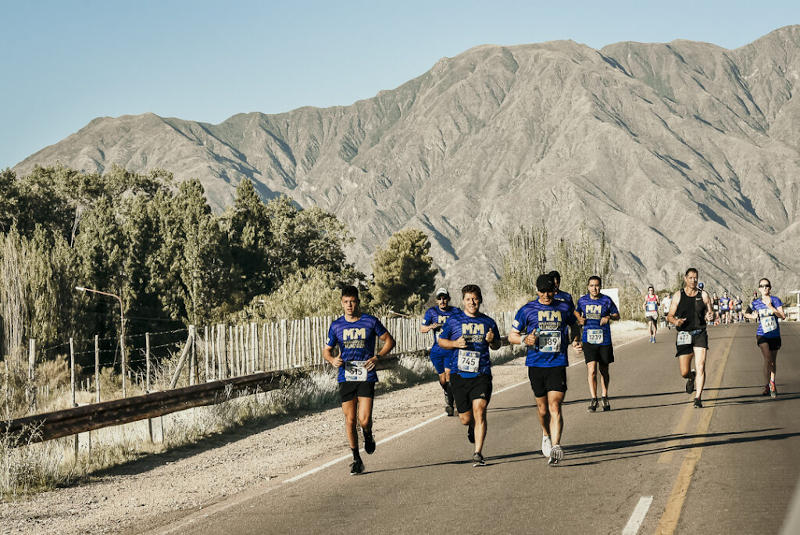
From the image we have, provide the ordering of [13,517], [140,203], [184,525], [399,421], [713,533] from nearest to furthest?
1. [713,533]
2. [184,525]
3. [13,517]
4. [399,421]
5. [140,203]

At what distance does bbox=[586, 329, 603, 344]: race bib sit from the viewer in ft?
49.3

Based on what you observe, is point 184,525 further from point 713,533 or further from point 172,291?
point 172,291

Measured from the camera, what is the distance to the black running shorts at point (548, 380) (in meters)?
10.3

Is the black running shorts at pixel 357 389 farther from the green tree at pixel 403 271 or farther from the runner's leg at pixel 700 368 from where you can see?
the green tree at pixel 403 271

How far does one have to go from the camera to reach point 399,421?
15.4 meters

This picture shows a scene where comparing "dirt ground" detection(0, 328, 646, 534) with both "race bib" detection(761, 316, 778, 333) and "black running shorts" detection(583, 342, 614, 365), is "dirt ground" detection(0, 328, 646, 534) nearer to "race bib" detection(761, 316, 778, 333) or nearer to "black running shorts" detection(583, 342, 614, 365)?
"black running shorts" detection(583, 342, 614, 365)

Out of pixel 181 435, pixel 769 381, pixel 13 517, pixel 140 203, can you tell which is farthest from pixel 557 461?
pixel 140 203

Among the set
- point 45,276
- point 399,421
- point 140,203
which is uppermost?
point 140,203

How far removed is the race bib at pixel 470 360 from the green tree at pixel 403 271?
81025mm

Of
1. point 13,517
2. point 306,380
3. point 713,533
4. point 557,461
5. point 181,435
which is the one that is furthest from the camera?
point 306,380

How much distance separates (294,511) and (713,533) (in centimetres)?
356

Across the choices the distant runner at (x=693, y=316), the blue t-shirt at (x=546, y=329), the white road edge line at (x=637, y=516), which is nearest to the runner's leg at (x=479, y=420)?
the blue t-shirt at (x=546, y=329)

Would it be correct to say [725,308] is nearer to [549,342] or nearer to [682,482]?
[549,342]

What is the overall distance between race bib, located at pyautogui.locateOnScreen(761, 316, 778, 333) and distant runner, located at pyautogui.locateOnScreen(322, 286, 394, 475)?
822cm
